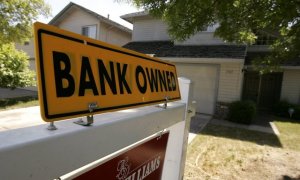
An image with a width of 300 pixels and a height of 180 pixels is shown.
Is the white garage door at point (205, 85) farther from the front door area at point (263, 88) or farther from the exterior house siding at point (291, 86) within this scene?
the exterior house siding at point (291, 86)

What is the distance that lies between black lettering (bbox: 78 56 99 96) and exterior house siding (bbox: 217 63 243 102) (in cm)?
1098

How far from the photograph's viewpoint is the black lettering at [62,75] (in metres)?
0.94

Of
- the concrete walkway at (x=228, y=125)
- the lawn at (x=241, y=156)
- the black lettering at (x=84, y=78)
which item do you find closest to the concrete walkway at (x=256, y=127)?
the concrete walkway at (x=228, y=125)

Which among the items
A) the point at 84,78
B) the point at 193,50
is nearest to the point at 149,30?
the point at 193,50

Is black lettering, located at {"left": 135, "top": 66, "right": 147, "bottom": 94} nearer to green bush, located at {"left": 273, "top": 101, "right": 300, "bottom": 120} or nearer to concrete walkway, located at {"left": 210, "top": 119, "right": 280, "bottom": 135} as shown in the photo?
concrete walkway, located at {"left": 210, "top": 119, "right": 280, "bottom": 135}

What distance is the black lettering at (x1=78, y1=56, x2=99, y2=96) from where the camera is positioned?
106cm

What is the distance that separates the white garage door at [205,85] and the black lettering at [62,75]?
11.1 meters

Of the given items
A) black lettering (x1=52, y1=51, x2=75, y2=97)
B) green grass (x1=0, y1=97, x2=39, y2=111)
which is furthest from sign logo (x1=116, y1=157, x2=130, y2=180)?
green grass (x1=0, y1=97, x2=39, y2=111)

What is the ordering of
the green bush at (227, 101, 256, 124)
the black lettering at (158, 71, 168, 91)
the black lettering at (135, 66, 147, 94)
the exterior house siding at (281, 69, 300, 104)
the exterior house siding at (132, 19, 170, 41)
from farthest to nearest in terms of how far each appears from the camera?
the exterior house siding at (132, 19, 170, 41), the exterior house siding at (281, 69, 300, 104), the green bush at (227, 101, 256, 124), the black lettering at (158, 71, 168, 91), the black lettering at (135, 66, 147, 94)

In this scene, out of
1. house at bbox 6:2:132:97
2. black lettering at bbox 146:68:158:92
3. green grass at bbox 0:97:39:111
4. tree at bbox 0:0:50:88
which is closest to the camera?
black lettering at bbox 146:68:158:92

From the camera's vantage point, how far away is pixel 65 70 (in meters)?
0.99

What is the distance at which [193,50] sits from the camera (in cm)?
1228

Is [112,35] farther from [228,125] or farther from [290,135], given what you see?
[290,135]

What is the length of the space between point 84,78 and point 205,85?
11187 millimetres
